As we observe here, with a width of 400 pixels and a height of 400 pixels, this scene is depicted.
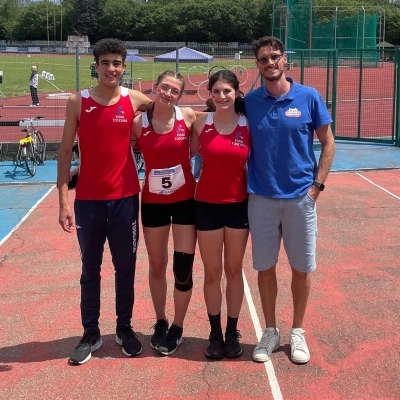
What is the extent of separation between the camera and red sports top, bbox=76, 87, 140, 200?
3.89 metres

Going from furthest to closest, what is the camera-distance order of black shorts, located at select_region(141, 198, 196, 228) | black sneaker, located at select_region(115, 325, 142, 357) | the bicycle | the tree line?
the tree line
the bicycle
black sneaker, located at select_region(115, 325, 142, 357)
black shorts, located at select_region(141, 198, 196, 228)

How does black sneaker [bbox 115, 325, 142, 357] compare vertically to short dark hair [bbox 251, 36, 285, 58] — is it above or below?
below

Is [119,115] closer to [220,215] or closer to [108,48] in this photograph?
[108,48]

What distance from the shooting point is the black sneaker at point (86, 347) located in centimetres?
416

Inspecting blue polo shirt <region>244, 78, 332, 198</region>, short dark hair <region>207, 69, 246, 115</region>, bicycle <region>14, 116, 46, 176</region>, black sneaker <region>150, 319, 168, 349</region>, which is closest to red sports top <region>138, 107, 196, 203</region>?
short dark hair <region>207, 69, 246, 115</region>

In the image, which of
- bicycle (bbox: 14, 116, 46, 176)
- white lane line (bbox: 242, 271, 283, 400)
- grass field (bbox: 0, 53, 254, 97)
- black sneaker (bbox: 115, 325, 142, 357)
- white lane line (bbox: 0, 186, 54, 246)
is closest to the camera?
white lane line (bbox: 242, 271, 283, 400)

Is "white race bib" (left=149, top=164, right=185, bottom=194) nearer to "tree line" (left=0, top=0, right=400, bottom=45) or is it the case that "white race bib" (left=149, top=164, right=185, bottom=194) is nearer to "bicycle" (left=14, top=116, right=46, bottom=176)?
"bicycle" (left=14, top=116, right=46, bottom=176)

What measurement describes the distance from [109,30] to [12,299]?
82734 mm

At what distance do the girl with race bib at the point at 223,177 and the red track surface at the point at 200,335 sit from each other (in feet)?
2.50

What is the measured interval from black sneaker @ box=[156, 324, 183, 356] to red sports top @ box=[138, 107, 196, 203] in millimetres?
1035

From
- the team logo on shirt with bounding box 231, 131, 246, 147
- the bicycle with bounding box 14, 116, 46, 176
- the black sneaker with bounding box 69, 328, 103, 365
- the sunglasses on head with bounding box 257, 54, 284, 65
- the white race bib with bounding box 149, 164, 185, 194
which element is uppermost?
the sunglasses on head with bounding box 257, 54, 284, 65

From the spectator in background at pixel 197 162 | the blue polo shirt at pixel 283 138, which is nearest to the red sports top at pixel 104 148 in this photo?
→ the spectator in background at pixel 197 162

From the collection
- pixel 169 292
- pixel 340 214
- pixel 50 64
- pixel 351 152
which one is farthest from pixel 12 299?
pixel 50 64

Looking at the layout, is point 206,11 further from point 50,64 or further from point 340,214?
point 340,214
